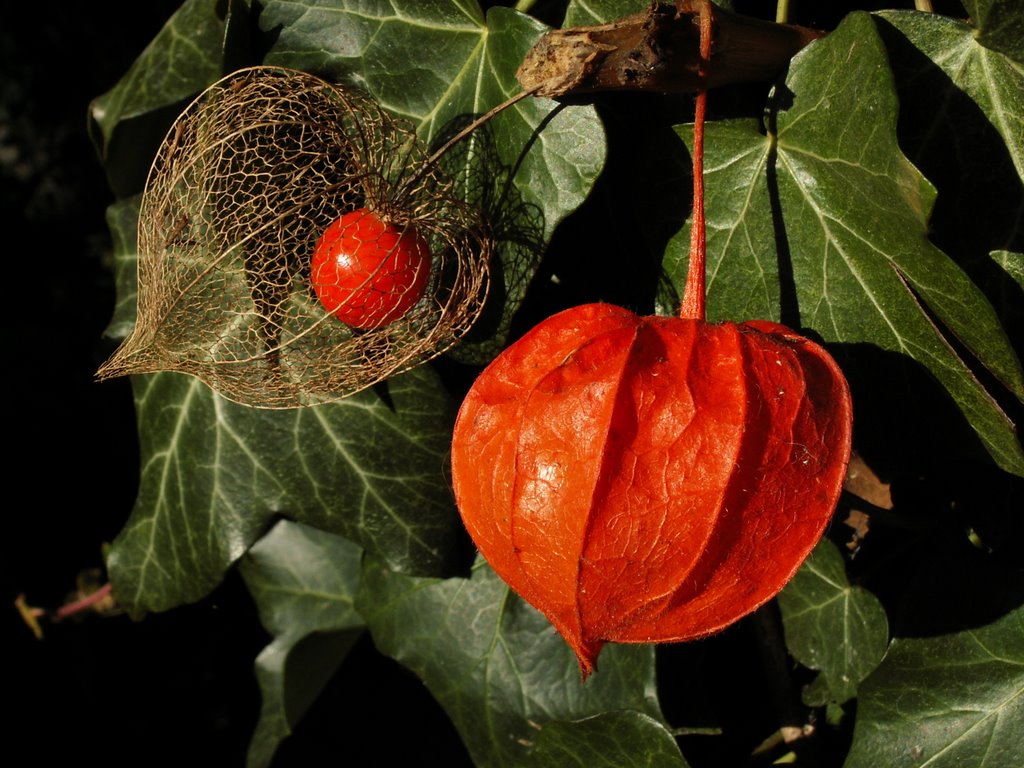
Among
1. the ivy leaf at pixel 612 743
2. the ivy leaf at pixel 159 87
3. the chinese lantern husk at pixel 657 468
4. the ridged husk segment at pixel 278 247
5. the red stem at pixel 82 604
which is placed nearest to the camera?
the chinese lantern husk at pixel 657 468

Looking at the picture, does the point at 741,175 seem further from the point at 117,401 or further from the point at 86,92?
the point at 86,92

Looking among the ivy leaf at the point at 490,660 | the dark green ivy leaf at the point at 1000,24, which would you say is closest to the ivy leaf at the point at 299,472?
the ivy leaf at the point at 490,660

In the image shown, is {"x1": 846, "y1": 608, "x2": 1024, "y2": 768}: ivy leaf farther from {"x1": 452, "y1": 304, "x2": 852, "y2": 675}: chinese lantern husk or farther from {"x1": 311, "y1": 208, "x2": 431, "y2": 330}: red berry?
{"x1": 311, "y1": 208, "x2": 431, "y2": 330}: red berry

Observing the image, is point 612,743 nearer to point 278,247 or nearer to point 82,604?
point 278,247

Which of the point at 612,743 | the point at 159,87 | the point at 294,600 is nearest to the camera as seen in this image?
the point at 612,743

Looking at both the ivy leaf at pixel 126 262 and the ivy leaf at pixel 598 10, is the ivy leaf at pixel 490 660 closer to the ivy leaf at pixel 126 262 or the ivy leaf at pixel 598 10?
the ivy leaf at pixel 126 262

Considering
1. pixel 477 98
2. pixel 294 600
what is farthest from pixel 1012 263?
pixel 294 600
